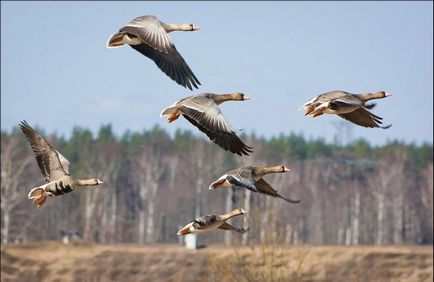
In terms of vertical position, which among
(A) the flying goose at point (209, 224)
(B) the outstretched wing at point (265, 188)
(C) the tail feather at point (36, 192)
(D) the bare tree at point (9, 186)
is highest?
(D) the bare tree at point (9, 186)

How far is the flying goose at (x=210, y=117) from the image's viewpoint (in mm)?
15898

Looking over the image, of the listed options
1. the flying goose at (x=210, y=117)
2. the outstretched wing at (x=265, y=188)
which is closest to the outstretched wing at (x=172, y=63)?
the flying goose at (x=210, y=117)

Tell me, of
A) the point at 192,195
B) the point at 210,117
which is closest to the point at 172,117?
the point at 210,117

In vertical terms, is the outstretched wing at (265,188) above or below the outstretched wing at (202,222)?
above

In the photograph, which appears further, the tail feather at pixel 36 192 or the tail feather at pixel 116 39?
the tail feather at pixel 116 39

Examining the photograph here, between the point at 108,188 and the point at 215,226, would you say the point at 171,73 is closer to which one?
the point at 215,226

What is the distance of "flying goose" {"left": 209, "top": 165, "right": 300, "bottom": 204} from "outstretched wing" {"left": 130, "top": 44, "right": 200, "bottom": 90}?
1280 mm

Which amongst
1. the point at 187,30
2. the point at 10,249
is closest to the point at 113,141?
the point at 10,249

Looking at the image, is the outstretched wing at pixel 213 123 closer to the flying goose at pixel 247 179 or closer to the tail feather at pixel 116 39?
the flying goose at pixel 247 179

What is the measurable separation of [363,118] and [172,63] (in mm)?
2876

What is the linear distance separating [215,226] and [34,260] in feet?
130

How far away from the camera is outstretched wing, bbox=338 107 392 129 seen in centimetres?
1781

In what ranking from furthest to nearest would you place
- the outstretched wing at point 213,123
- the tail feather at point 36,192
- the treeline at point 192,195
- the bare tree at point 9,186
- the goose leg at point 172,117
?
the treeline at point 192,195 → the bare tree at point 9,186 → the tail feather at point 36,192 → the goose leg at point 172,117 → the outstretched wing at point 213,123

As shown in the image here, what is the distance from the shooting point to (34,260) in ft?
184
